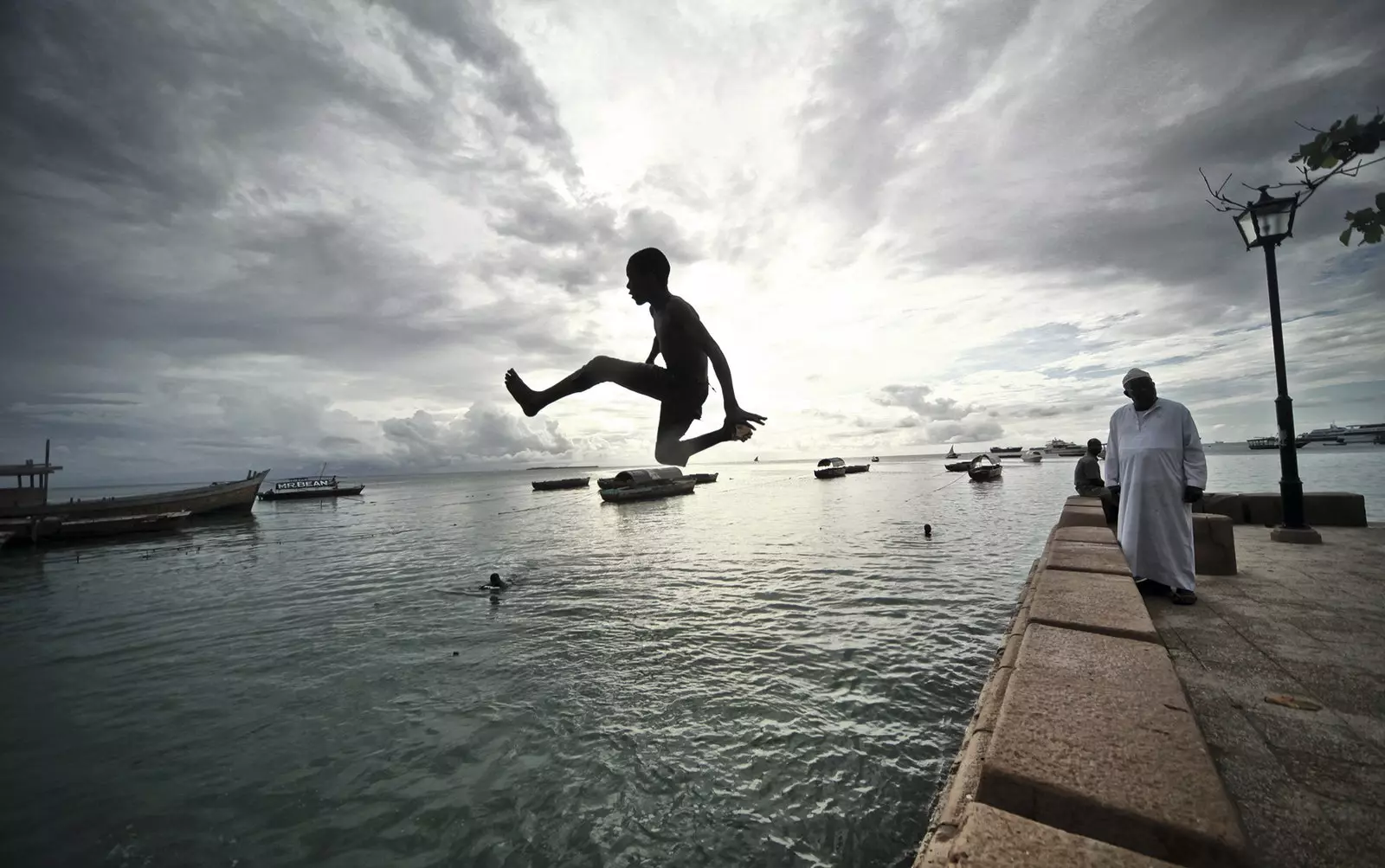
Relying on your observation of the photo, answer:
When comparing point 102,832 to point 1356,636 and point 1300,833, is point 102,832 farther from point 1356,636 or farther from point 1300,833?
point 1356,636

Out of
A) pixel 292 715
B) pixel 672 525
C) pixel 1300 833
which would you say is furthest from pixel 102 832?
pixel 672 525

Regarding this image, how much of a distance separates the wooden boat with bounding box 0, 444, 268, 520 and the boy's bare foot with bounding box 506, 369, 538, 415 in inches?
2323

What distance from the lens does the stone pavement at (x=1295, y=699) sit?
2387mm

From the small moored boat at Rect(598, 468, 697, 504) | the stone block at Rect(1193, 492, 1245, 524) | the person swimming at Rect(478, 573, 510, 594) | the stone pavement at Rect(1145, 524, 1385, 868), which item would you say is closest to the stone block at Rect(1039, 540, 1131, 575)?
the stone pavement at Rect(1145, 524, 1385, 868)

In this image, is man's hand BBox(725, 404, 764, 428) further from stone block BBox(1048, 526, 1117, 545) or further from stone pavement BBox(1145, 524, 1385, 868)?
stone block BBox(1048, 526, 1117, 545)

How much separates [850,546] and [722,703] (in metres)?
16.3

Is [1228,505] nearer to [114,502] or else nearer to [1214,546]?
[1214,546]

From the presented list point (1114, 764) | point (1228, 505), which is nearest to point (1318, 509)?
point (1228, 505)

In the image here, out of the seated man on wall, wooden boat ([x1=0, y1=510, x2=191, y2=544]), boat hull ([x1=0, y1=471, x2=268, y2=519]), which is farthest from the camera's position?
boat hull ([x1=0, y1=471, x2=268, y2=519])

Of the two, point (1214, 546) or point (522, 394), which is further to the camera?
point (1214, 546)

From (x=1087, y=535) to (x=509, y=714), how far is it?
924 cm

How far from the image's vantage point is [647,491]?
59375 millimetres

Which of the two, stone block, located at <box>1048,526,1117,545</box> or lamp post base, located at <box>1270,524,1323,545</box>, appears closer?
stone block, located at <box>1048,526,1117,545</box>

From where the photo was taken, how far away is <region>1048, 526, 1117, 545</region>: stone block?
732 cm
